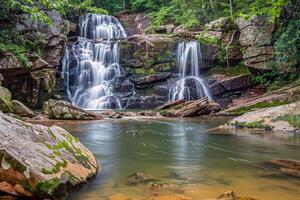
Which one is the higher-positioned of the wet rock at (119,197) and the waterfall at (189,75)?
the waterfall at (189,75)

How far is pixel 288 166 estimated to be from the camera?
4543 mm

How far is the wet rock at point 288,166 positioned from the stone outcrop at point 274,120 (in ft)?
13.6

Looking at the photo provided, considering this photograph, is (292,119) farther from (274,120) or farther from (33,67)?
(33,67)

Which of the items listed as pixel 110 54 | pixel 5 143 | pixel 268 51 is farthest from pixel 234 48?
pixel 5 143

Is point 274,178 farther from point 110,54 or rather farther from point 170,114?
point 110,54

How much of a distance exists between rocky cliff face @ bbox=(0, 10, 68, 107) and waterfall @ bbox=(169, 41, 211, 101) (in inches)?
303

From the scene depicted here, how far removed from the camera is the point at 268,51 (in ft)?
63.8

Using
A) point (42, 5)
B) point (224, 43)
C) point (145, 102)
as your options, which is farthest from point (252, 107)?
point (42, 5)

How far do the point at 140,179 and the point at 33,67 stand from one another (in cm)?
1560

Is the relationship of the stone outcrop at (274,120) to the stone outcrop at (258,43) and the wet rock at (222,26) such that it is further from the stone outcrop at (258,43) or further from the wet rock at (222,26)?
the wet rock at (222,26)

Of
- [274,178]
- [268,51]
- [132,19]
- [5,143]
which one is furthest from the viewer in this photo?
[132,19]

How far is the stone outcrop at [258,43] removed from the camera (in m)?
19.4

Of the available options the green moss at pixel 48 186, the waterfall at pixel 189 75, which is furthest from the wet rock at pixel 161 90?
the green moss at pixel 48 186

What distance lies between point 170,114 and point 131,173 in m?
10.4
